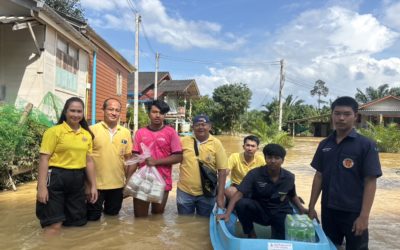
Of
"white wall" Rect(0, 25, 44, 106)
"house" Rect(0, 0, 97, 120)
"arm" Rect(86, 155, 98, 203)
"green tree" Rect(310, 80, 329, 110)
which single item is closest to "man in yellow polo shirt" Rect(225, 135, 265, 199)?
"arm" Rect(86, 155, 98, 203)

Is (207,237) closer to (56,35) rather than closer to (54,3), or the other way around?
(56,35)

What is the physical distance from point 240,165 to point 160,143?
1250mm

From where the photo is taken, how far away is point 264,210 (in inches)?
185

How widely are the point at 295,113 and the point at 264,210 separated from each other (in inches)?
1831

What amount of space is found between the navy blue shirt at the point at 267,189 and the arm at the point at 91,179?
1.87 m

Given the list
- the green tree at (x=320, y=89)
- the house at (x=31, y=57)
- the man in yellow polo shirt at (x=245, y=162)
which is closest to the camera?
the man in yellow polo shirt at (x=245, y=162)

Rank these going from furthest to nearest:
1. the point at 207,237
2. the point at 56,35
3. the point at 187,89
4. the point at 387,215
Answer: the point at 187,89
the point at 56,35
the point at 387,215
the point at 207,237

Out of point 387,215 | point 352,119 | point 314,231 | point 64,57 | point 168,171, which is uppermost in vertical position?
point 64,57

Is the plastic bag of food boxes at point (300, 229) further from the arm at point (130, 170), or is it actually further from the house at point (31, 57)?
the house at point (31, 57)

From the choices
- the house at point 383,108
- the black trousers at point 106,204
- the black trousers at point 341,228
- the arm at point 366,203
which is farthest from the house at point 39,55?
the house at point 383,108

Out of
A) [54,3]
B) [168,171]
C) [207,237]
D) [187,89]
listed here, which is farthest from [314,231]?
[187,89]

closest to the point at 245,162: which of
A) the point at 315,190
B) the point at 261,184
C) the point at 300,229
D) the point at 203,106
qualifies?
the point at 261,184

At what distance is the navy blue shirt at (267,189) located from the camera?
15.4ft

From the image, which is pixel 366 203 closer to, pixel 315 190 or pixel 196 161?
pixel 315 190
